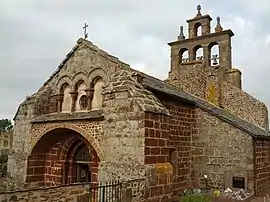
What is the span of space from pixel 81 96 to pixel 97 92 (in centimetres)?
95

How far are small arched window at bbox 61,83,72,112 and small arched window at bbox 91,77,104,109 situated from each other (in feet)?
4.59

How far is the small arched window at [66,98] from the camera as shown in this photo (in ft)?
40.7

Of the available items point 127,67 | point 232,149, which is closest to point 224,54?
point 232,149

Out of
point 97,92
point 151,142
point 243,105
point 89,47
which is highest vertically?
point 89,47

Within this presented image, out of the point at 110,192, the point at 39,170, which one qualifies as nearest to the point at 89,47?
the point at 39,170

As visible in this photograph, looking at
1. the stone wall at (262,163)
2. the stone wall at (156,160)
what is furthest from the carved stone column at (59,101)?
the stone wall at (262,163)

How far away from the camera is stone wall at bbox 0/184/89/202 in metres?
6.51

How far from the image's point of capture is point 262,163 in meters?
12.7

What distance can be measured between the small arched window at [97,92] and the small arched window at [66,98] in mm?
1398

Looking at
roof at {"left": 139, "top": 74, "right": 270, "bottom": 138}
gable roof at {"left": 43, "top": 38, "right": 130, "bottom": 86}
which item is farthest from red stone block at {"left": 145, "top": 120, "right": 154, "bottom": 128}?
gable roof at {"left": 43, "top": 38, "right": 130, "bottom": 86}

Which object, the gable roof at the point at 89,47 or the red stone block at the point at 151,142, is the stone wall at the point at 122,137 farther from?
the gable roof at the point at 89,47

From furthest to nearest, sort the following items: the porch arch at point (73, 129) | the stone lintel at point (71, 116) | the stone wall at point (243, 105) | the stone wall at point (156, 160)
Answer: the stone wall at point (243, 105), the stone lintel at point (71, 116), the porch arch at point (73, 129), the stone wall at point (156, 160)

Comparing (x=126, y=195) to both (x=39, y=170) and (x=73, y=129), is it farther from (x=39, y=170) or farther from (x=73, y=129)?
(x=39, y=170)

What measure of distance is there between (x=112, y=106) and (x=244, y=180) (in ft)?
20.0
